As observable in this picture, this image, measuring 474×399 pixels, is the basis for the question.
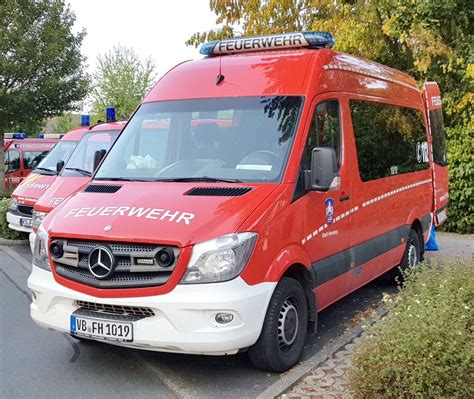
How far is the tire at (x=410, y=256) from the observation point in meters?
7.48

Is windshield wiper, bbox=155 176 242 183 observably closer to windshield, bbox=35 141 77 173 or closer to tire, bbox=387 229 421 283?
tire, bbox=387 229 421 283

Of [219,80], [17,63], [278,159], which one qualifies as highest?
[17,63]

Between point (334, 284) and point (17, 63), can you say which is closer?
point (334, 284)

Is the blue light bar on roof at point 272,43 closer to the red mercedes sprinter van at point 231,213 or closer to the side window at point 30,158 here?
the red mercedes sprinter van at point 231,213

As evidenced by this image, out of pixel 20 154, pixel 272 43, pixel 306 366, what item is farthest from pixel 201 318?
pixel 20 154

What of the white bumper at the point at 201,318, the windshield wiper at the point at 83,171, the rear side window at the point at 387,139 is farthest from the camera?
the windshield wiper at the point at 83,171

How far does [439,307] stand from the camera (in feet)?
12.8

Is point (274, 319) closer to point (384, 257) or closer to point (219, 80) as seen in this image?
point (219, 80)

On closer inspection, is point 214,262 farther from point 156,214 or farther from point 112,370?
point 112,370

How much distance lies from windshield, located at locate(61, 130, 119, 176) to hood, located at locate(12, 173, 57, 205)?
0.71m

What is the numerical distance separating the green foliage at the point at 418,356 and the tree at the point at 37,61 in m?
17.2

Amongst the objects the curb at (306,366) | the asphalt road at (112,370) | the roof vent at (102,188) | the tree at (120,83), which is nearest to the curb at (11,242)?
the asphalt road at (112,370)

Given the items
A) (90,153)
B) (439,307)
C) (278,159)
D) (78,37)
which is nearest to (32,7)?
(78,37)

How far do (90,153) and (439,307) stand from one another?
7163 mm
